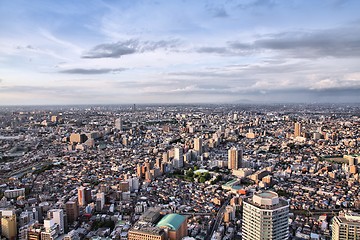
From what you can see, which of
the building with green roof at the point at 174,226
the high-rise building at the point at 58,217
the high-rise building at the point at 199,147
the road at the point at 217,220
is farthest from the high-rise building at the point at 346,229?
the high-rise building at the point at 199,147

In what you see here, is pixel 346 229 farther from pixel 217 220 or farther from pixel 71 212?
pixel 71 212

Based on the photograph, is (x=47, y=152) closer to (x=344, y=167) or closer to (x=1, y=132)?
(x=1, y=132)

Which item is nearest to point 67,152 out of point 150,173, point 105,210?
point 150,173

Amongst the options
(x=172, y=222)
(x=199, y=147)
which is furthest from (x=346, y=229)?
(x=199, y=147)

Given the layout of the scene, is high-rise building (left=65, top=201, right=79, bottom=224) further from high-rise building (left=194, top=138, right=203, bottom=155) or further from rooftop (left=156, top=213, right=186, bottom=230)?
high-rise building (left=194, top=138, right=203, bottom=155)

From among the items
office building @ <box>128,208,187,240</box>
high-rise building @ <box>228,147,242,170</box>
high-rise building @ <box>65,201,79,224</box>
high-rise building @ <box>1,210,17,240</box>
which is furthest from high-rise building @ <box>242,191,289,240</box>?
high-rise building @ <box>228,147,242,170</box>

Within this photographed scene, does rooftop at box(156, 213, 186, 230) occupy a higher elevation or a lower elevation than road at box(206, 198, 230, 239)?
higher
